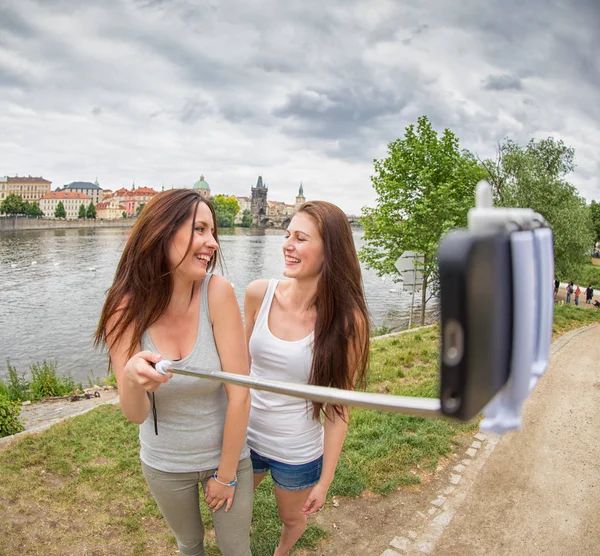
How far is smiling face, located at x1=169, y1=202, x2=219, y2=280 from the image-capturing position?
2152 millimetres

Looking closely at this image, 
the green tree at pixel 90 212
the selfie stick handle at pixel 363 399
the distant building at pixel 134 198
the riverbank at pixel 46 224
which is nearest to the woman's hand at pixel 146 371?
the selfie stick handle at pixel 363 399

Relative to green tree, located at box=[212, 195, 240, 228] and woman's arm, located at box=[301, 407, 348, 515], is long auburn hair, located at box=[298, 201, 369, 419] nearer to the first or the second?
woman's arm, located at box=[301, 407, 348, 515]

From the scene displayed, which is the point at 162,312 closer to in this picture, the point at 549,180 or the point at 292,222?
the point at 292,222

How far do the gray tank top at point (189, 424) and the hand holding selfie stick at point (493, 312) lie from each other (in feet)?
5.60

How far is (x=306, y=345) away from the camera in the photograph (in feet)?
8.77

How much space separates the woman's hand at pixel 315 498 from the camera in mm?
2820

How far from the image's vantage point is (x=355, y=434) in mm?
5867

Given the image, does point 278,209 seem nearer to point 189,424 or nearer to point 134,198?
point 134,198

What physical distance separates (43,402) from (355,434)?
650 centimetres

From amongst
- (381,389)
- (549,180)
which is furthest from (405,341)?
(549,180)

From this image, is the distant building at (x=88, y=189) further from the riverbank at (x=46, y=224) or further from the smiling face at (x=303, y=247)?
the smiling face at (x=303, y=247)

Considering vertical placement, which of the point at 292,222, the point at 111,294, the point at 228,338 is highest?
the point at 292,222

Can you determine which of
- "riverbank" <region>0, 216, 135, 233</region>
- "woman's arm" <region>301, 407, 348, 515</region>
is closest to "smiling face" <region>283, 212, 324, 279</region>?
"woman's arm" <region>301, 407, 348, 515</region>

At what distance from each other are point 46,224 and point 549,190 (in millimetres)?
82224
